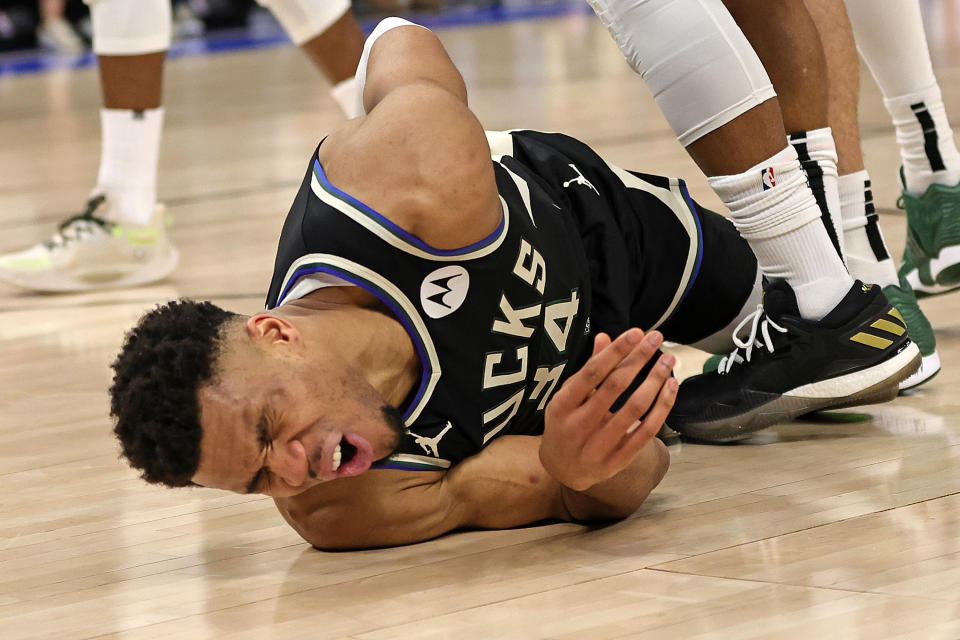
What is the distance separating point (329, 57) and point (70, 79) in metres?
6.10

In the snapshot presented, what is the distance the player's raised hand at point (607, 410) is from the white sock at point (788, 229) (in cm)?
Answer: 38

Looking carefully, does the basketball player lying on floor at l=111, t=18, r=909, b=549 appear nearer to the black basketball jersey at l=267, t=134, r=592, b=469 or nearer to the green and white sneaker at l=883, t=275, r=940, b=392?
the black basketball jersey at l=267, t=134, r=592, b=469

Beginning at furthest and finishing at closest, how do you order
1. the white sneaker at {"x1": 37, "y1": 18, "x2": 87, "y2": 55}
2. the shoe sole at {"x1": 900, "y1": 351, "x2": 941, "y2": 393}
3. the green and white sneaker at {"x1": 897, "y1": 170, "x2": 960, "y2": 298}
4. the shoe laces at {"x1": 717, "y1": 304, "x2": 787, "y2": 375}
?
the white sneaker at {"x1": 37, "y1": 18, "x2": 87, "y2": 55} → the green and white sneaker at {"x1": 897, "y1": 170, "x2": 960, "y2": 298} → the shoe sole at {"x1": 900, "y1": 351, "x2": 941, "y2": 393} → the shoe laces at {"x1": 717, "y1": 304, "x2": 787, "y2": 375}

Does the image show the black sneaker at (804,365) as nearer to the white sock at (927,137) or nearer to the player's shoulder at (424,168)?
the player's shoulder at (424,168)

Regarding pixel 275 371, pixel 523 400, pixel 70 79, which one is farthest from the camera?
pixel 70 79

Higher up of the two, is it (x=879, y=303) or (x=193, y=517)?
(x=879, y=303)

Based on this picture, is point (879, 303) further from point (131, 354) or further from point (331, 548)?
point (131, 354)

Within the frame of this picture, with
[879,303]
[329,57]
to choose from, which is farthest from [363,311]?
[329,57]

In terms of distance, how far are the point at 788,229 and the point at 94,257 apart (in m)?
1.81

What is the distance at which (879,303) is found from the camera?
1.73 m

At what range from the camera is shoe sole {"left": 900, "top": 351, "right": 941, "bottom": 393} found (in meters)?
1.89

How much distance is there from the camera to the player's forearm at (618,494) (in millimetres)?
1478

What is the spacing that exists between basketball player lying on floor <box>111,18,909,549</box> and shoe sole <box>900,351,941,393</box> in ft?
0.61

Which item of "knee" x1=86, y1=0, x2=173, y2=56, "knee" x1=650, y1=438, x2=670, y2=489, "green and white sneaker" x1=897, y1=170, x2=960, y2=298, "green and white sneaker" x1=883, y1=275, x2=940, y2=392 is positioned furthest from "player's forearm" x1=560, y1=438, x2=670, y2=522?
"knee" x1=86, y1=0, x2=173, y2=56
